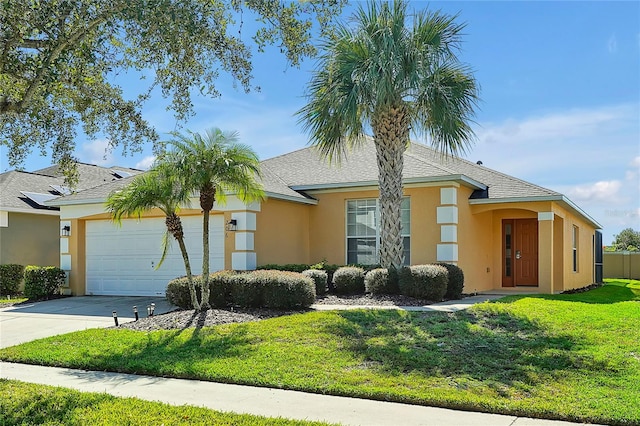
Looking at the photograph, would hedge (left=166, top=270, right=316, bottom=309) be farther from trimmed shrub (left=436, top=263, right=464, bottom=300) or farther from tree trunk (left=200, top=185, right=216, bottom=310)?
trimmed shrub (left=436, top=263, right=464, bottom=300)

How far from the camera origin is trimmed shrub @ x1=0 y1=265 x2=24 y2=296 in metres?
19.5

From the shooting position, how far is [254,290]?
12641 millimetres

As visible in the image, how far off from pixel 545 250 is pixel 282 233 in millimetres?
7702

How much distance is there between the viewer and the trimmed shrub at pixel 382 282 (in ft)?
45.8

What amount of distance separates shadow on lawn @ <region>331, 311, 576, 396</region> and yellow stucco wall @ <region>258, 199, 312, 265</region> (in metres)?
5.77

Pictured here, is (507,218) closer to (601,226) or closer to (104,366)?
(601,226)

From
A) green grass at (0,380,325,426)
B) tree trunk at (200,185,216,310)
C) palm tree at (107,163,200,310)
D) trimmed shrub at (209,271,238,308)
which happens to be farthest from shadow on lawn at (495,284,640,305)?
green grass at (0,380,325,426)

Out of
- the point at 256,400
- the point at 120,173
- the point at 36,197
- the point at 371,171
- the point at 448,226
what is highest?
the point at 120,173

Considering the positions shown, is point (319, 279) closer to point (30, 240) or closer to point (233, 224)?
point (233, 224)

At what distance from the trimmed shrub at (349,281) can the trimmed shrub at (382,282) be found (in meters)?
0.59

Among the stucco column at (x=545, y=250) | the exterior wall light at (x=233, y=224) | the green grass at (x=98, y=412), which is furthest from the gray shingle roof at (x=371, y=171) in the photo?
the green grass at (x=98, y=412)

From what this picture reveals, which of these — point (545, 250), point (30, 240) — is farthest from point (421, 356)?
point (30, 240)

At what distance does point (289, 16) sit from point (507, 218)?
13.3 m

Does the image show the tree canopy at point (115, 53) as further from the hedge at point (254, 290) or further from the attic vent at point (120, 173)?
the attic vent at point (120, 173)
